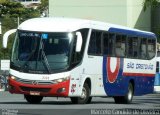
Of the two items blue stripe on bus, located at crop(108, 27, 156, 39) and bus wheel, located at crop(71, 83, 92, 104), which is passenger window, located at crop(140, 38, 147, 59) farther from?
bus wheel, located at crop(71, 83, 92, 104)

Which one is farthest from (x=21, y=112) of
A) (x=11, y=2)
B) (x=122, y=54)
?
(x=11, y=2)

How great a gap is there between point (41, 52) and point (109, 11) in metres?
68.9

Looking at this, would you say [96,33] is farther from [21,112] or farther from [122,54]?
[21,112]

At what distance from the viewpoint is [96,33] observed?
1150 inches

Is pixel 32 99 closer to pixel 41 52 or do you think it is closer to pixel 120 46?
pixel 41 52

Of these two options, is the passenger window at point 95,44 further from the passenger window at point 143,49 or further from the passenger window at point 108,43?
the passenger window at point 143,49

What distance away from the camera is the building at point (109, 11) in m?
93.0

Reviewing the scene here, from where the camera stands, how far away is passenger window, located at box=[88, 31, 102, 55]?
28522mm

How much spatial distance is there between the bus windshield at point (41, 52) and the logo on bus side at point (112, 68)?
363 centimetres

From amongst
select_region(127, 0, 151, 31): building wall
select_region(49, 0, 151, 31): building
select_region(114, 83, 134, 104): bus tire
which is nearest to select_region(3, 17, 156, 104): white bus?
select_region(114, 83, 134, 104): bus tire

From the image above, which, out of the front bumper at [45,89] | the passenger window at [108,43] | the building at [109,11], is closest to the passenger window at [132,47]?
the passenger window at [108,43]

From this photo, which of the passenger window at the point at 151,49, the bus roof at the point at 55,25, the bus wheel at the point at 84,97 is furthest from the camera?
the passenger window at the point at 151,49

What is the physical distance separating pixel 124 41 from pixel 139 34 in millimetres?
1986

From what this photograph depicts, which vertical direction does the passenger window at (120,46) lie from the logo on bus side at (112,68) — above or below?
above
